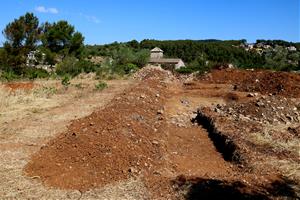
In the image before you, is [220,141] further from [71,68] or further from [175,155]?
[71,68]

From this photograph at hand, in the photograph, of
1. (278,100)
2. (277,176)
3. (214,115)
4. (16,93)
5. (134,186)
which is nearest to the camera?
(134,186)

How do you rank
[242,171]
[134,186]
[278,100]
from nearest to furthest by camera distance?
[134,186] < [242,171] < [278,100]

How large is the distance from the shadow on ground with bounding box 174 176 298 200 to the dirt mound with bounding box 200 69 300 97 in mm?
13103

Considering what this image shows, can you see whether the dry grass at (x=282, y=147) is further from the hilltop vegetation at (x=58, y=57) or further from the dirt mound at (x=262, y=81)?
the hilltop vegetation at (x=58, y=57)

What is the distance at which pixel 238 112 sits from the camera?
46.1 ft

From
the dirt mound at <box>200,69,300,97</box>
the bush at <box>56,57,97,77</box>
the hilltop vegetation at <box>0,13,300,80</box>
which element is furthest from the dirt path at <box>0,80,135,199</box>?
the bush at <box>56,57,97,77</box>

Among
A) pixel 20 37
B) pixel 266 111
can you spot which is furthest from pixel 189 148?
pixel 20 37

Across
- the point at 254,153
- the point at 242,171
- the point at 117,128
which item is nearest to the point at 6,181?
the point at 117,128

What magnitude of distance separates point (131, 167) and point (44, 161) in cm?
182

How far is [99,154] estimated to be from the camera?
8.46 m

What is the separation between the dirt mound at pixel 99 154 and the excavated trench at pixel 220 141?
1.55 m

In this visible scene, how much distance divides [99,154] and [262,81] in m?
16.1

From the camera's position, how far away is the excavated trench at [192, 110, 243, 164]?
931 centimetres

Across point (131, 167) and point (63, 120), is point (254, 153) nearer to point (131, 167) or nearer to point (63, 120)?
point (131, 167)
